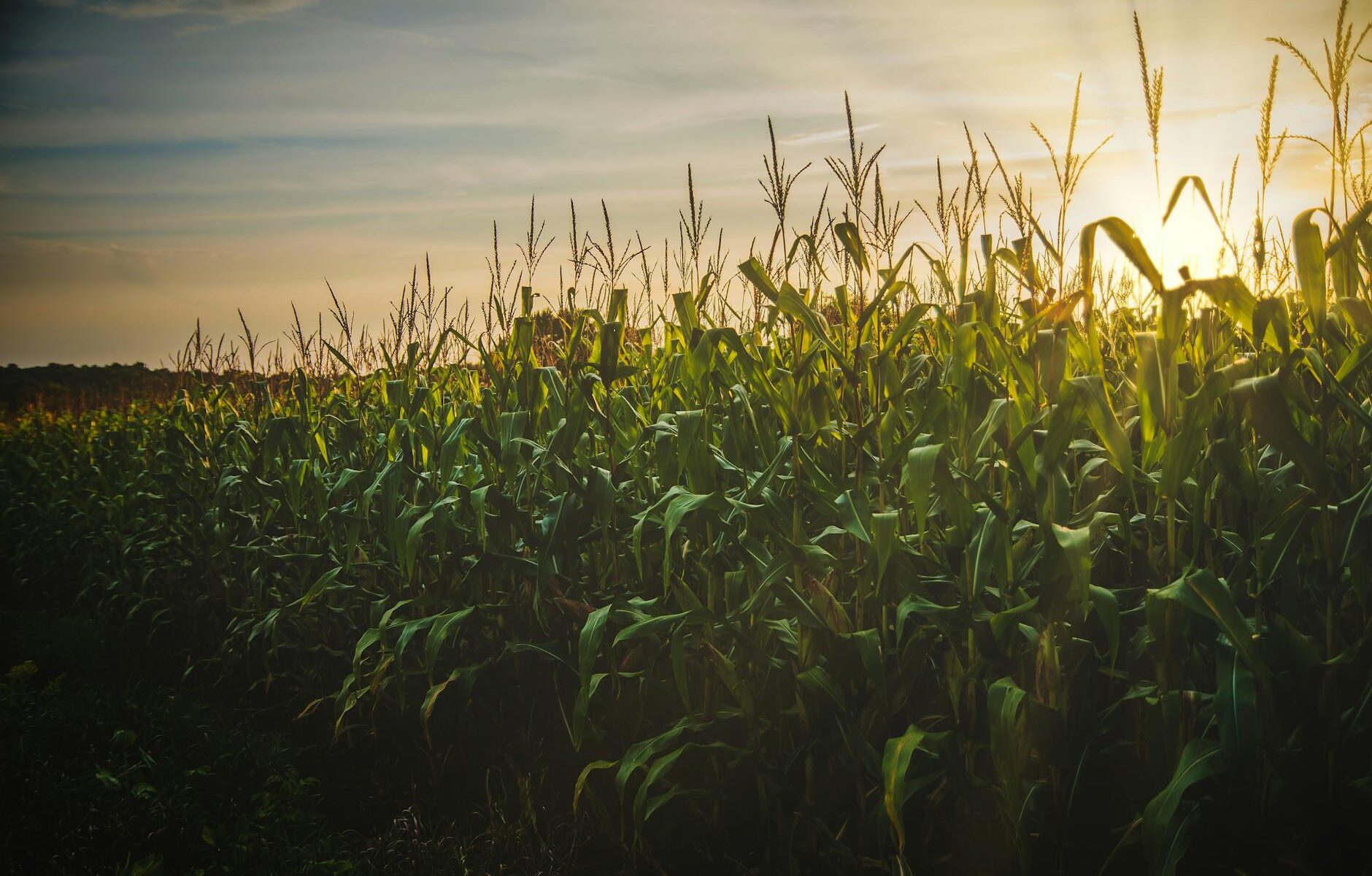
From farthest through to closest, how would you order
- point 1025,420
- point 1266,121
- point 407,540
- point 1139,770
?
point 407,540 < point 1266,121 < point 1025,420 < point 1139,770

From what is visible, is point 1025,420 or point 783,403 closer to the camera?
point 1025,420

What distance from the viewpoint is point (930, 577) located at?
183cm

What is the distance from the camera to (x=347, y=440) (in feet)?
11.6

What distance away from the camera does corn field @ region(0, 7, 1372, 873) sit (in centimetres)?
148

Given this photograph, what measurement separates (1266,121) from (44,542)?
6931 mm

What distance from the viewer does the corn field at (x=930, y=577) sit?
1483mm

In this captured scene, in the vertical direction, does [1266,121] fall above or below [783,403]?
above

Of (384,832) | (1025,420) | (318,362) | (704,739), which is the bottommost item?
(384,832)

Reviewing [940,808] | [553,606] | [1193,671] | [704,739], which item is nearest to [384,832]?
[553,606]

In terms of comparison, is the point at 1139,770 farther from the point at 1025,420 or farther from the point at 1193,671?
the point at 1025,420

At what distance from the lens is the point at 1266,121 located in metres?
2.00

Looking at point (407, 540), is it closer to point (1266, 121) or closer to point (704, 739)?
point (704, 739)

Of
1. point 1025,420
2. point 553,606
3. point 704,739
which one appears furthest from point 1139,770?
point 553,606

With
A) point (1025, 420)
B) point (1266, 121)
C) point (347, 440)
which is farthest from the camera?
point (347, 440)
